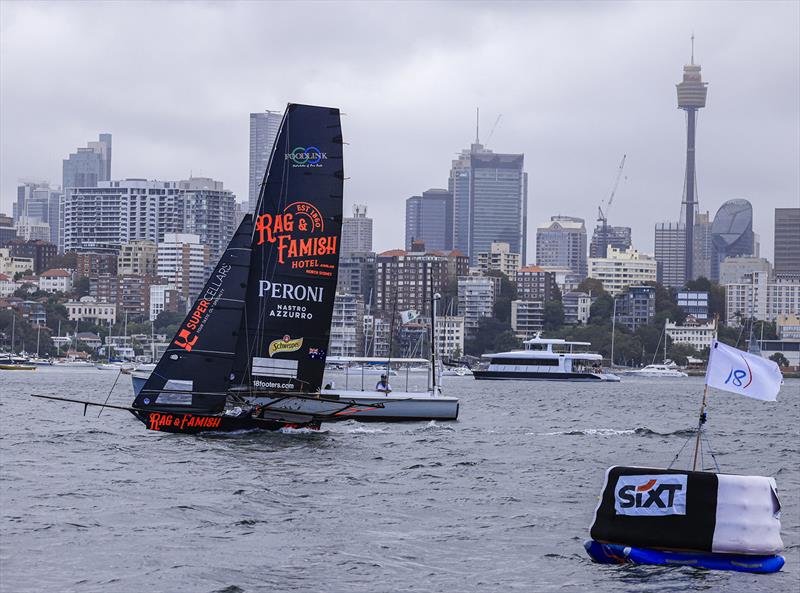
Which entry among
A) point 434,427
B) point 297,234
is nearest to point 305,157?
point 297,234

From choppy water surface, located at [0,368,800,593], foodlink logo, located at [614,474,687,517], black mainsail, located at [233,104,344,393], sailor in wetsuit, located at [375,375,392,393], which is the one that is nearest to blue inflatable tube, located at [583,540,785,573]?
choppy water surface, located at [0,368,800,593]

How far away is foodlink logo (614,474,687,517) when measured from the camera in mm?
17750

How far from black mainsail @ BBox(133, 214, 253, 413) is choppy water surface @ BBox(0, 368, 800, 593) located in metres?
1.03

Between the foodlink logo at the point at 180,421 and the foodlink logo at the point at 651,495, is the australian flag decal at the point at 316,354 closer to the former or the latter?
the foodlink logo at the point at 180,421

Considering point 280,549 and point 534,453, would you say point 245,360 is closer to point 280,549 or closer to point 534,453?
point 534,453

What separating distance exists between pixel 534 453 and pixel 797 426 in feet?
72.4

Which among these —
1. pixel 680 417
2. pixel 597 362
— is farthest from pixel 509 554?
pixel 597 362

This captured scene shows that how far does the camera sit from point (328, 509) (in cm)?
2388

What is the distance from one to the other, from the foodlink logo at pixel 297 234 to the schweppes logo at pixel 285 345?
176 centimetres

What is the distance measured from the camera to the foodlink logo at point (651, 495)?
17.8m

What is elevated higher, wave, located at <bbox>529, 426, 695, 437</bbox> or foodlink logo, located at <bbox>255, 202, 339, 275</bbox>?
foodlink logo, located at <bbox>255, 202, 339, 275</bbox>

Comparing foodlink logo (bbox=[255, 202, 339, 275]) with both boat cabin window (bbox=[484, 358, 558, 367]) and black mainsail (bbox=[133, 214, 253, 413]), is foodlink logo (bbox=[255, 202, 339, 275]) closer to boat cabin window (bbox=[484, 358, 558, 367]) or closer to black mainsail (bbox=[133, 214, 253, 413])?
black mainsail (bbox=[133, 214, 253, 413])

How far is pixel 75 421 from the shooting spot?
4653 centimetres

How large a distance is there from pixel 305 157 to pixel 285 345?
4.48m
